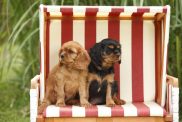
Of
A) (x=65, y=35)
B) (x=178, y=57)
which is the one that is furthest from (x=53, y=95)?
(x=178, y=57)

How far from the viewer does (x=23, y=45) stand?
5117 millimetres

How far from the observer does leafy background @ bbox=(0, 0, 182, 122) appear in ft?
16.0

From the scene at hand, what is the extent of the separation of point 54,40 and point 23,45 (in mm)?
960

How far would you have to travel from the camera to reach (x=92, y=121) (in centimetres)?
357

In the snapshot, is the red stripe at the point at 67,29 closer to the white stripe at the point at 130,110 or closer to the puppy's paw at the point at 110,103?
the puppy's paw at the point at 110,103

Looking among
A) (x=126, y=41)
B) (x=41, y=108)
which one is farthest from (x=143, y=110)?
(x=126, y=41)

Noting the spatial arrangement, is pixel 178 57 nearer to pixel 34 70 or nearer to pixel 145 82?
pixel 145 82

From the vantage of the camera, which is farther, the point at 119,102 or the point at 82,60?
the point at 119,102

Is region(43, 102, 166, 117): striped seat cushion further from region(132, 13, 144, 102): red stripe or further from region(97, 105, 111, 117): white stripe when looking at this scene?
region(132, 13, 144, 102): red stripe

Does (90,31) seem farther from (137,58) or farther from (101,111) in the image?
(101,111)

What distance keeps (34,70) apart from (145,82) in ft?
6.00

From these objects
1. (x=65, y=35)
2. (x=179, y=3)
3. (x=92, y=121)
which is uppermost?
(x=179, y=3)

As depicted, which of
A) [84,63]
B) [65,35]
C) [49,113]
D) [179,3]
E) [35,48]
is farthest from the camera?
[35,48]

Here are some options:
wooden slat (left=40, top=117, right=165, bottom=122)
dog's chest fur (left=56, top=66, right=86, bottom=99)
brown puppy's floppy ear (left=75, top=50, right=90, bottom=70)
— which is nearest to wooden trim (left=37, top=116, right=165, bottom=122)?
wooden slat (left=40, top=117, right=165, bottom=122)
